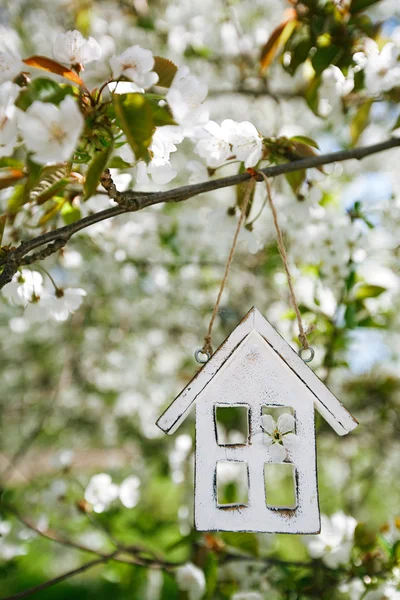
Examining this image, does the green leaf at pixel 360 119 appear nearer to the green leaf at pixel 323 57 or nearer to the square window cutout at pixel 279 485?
the green leaf at pixel 323 57

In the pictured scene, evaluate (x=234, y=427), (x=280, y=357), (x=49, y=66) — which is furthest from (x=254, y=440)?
(x=234, y=427)

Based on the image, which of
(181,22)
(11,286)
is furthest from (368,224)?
(181,22)

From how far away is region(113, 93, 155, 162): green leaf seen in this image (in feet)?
2.29

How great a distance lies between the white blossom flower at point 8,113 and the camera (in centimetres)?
73

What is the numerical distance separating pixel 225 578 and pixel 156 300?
147 centimetres

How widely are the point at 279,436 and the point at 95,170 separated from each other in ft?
1.67

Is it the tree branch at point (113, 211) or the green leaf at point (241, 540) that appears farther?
the green leaf at point (241, 540)

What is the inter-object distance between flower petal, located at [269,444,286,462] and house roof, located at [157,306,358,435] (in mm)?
88

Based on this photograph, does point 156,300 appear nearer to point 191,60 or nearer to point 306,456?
point 191,60

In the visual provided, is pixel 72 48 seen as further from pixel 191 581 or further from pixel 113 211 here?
pixel 191 581

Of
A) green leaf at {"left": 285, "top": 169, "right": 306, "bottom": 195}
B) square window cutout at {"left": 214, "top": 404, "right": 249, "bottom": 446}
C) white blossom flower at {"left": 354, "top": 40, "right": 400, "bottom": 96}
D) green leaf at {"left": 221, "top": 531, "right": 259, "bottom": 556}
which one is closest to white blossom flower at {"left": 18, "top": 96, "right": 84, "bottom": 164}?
green leaf at {"left": 285, "top": 169, "right": 306, "bottom": 195}

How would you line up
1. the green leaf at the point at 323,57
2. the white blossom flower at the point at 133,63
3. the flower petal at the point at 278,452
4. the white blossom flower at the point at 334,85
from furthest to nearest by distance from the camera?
1. the white blossom flower at the point at 334,85
2. the green leaf at the point at 323,57
3. the flower petal at the point at 278,452
4. the white blossom flower at the point at 133,63

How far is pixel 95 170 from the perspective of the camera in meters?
0.73

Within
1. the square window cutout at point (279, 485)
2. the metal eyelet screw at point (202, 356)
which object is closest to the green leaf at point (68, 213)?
the metal eyelet screw at point (202, 356)
